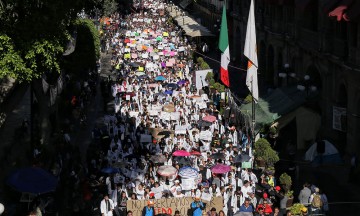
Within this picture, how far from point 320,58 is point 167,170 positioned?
1412 cm

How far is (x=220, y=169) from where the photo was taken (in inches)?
1056

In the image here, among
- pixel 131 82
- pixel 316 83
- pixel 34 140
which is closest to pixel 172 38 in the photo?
pixel 131 82

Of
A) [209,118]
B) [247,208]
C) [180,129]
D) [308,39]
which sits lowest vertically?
[247,208]

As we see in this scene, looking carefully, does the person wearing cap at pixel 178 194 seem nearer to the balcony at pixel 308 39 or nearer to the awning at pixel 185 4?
the balcony at pixel 308 39

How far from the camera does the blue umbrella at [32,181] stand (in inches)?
902

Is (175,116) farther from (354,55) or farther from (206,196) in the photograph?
(206,196)

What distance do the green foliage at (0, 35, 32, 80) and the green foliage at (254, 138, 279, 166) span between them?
32.2 ft

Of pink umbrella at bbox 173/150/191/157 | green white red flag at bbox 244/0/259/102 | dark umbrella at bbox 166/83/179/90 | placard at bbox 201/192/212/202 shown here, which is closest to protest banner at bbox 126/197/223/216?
placard at bbox 201/192/212/202

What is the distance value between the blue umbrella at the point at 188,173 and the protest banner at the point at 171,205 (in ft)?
7.62

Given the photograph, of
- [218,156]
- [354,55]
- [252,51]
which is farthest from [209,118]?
[252,51]

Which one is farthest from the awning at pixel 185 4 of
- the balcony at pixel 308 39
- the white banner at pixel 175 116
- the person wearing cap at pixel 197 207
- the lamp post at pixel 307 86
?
the person wearing cap at pixel 197 207

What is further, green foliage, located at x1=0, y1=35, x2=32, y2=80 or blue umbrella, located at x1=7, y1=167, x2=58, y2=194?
green foliage, located at x1=0, y1=35, x2=32, y2=80

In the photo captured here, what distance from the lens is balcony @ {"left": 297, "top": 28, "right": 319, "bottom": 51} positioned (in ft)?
126

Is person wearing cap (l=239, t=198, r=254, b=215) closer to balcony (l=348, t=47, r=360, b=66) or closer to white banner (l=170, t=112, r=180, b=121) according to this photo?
balcony (l=348, t=47, r=360, b=66)
